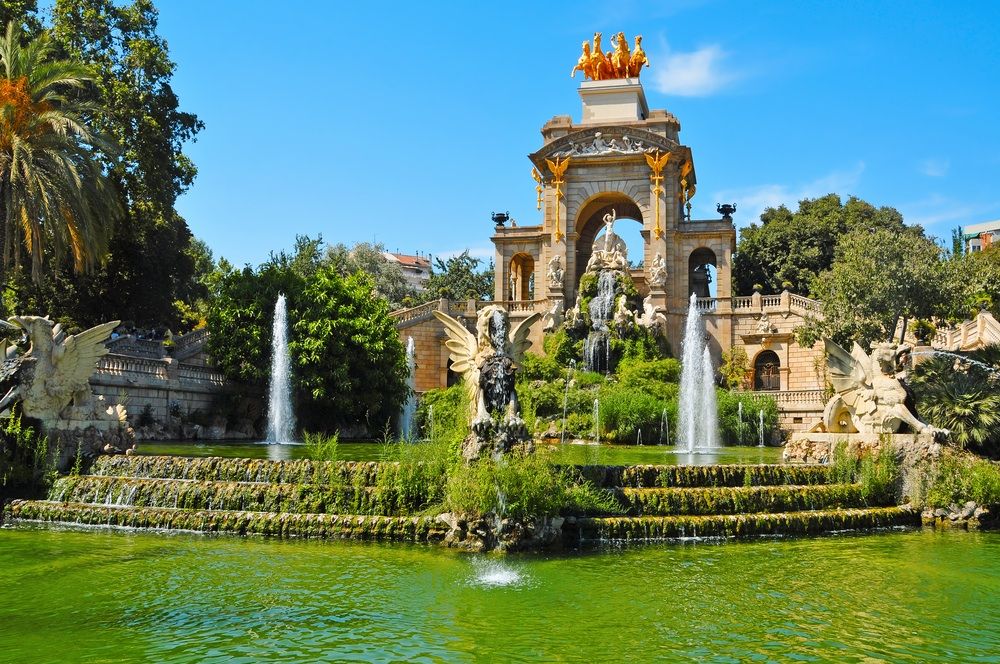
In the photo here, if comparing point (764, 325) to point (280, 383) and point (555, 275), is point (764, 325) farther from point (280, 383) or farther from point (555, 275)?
point (280, 383)

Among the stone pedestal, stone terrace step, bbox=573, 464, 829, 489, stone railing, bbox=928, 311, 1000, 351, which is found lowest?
stone terrace step, bbox=573, 464, 829, 489

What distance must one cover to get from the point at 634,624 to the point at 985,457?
11616mm

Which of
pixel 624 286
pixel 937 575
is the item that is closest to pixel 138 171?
pixel 624 286

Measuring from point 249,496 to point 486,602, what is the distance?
6279 millimetres

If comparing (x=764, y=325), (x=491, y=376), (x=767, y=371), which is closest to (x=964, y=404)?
(x=491, y=376)

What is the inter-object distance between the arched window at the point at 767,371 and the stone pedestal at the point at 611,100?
49.7 ft

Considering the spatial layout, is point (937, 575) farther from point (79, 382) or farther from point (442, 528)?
point (79, 382)

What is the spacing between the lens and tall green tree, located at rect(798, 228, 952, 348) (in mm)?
25500

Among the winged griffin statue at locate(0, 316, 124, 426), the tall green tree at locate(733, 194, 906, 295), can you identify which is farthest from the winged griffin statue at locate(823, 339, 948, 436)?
the tall green tree at locate(733, 194, 906, 295)

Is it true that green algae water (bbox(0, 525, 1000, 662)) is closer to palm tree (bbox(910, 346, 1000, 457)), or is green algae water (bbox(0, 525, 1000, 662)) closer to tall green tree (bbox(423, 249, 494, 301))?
palm tree (bbox(910, 346, 1000, 457))

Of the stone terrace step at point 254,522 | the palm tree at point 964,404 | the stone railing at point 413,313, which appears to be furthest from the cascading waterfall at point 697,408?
the stone terrace step at point 254,522

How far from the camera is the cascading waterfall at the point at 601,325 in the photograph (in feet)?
122

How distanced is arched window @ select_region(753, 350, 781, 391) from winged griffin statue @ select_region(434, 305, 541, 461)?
2970cm

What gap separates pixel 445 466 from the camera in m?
13.7
